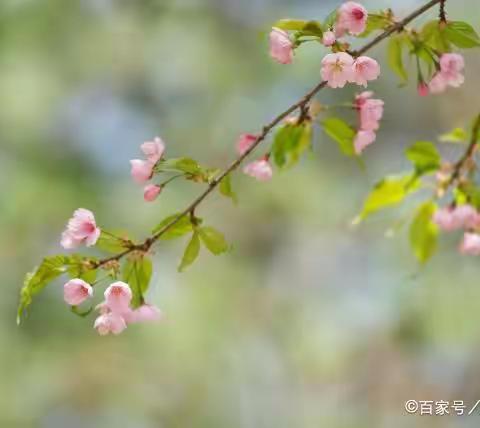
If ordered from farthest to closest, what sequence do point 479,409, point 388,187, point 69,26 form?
point 69,26, point 479,409, point 388,187

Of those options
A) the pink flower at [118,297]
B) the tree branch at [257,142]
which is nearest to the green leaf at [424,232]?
the tree branch at [257,142]

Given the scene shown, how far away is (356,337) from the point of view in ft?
12.0

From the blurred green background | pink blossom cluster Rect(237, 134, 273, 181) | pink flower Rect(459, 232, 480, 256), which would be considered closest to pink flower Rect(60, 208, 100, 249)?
pink blossom cluster Rect(237, 134, 273, 181)

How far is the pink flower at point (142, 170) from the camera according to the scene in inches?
31.2

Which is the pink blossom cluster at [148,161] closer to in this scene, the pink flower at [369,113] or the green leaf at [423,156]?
the pink flower at [369,113]

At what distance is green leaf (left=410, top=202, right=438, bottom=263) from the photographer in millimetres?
1035

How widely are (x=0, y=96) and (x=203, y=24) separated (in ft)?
3.12

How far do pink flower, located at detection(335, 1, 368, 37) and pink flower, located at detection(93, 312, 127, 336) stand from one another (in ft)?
0.99

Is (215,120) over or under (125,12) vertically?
under

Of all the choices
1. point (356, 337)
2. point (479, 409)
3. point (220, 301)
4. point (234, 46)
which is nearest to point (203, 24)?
point (234, 46)

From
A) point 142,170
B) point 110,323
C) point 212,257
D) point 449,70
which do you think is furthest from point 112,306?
point 212,257

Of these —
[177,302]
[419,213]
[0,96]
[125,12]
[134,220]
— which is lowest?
[419,213]

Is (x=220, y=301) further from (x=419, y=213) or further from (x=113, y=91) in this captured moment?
(x=419, y=213)

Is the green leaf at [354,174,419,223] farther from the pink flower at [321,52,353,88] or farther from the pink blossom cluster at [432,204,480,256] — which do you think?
the pink flower at [321,52,353,88]
